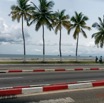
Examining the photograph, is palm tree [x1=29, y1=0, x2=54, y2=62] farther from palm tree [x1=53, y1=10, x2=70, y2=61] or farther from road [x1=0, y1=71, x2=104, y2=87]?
Result: road [x1=0, y1=71, x2=104, y2=87]

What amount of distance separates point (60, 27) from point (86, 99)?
178ft

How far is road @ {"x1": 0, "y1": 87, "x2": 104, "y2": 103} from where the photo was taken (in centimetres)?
1088

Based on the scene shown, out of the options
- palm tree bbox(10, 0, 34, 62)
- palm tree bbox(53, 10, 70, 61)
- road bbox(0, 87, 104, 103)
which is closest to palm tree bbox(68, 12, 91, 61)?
palm tree bbox(53, 10, 70, 61)

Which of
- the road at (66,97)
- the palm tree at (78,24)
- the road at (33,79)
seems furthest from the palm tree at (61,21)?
the road at (66,97)

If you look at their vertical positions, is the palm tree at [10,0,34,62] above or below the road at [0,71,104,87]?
above

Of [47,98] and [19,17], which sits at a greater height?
[19,17]

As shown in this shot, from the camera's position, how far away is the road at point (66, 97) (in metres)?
10.9

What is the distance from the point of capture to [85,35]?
6588 cm

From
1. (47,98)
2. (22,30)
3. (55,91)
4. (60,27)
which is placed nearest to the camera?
(47,98)

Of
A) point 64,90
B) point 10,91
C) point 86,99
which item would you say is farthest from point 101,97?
point 10,91

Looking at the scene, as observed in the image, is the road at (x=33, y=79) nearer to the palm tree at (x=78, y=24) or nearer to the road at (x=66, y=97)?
the road at (x=66, y=97)

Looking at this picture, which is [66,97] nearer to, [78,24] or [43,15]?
[43,15]

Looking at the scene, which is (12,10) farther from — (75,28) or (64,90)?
(64,90)

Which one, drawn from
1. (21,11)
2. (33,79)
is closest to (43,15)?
(21,11)
